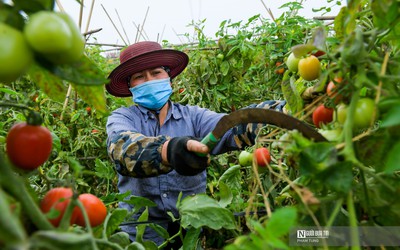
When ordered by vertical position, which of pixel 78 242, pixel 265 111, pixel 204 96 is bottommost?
pixel 78 242

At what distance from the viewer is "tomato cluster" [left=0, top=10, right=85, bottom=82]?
1.18 ft

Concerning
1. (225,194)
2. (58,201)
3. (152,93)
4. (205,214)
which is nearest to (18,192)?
(58,201)

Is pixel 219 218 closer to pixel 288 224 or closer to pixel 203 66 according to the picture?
pixel 288 224

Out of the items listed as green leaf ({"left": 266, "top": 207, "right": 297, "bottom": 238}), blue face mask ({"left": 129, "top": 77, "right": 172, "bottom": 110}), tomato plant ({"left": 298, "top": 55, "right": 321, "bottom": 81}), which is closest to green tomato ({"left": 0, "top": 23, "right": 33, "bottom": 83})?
green leaf ({"left": 266, "top": 207, "right": 297, "bottom": 238})

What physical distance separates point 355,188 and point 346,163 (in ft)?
0.37

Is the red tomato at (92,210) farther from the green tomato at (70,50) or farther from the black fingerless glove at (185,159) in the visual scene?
the black fingerless glove at (185,159)

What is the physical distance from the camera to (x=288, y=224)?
372 mm

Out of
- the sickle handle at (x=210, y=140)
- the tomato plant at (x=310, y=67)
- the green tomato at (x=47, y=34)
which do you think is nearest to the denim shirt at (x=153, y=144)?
the sickle handle at (x=210, y=140)

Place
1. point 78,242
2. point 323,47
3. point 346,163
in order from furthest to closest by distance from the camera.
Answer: point 323,47, point 346,163, point 78,242

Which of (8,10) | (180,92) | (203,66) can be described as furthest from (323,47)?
(180,92)

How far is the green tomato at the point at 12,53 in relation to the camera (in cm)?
35

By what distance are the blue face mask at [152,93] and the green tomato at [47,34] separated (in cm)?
151

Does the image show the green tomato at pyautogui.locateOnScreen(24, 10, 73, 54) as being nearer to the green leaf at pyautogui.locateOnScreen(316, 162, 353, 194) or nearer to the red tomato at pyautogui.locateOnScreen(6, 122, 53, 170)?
the red tomato at pyautogui.locateOnScreen(6, 122, 53, 170)

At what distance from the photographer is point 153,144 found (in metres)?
1.20
